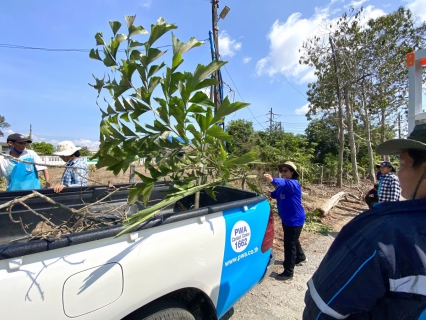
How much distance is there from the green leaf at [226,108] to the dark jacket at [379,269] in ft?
3.51

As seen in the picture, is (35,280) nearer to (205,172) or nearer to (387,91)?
(205,172)

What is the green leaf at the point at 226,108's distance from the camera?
1.79m

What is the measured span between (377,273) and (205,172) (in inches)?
67.0

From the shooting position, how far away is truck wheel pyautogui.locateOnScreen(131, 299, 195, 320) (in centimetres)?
162

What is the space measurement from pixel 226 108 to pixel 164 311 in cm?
142

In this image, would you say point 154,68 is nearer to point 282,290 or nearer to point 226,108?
point 226,108

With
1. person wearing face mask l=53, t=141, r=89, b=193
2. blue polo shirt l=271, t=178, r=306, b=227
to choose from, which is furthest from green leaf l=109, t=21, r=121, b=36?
blue polo shirt l=271, t=178, r=306, b=227

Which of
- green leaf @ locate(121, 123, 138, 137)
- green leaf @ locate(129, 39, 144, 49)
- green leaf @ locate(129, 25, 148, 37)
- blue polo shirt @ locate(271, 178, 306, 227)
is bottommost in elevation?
blue polo shirt @ locate(271, 178, 306, 227)

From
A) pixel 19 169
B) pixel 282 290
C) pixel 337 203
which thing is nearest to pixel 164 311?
pixel 282 290

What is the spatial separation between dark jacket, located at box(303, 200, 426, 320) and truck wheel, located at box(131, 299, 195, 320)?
1.06 metres

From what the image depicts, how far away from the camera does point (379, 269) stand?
0.86 meters

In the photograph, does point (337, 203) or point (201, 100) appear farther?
point (337, 203)

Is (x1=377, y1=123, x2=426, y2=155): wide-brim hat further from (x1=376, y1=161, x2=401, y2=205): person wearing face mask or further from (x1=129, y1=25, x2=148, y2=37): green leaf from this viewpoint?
(x1=376, y1=161, x2=401, y2=205): person wearing face mask

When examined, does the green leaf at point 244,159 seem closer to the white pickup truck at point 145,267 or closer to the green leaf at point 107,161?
the white pickup truck at point 145,267
